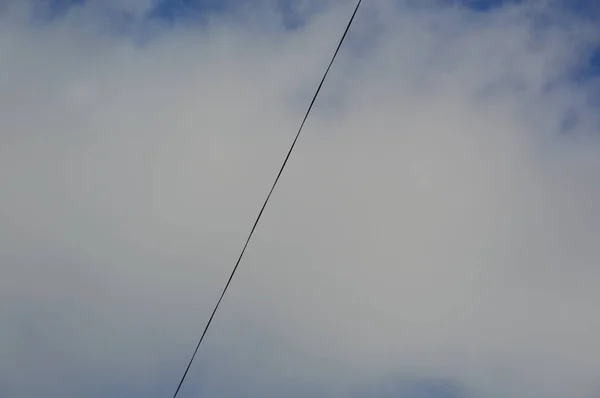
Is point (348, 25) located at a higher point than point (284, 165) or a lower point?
higher

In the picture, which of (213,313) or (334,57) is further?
(213,313)

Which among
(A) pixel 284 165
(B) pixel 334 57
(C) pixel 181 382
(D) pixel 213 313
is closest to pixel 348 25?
(B) pixel 334 57

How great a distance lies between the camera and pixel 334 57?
649 inches

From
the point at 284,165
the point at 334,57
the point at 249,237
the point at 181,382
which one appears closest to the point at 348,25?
the point at 334,57

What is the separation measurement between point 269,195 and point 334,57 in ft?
13.1

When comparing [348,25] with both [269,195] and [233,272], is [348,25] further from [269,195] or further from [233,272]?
[233,272]

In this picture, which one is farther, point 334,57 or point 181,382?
point 181,382

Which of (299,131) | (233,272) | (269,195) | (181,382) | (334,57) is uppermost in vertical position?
(334,57)

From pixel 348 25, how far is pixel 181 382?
10.2 m

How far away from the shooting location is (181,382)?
17562 mm

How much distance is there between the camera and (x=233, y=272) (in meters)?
17.7

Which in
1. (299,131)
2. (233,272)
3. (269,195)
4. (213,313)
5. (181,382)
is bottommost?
(181,382)

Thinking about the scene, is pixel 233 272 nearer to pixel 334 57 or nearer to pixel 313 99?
pixel 313 99

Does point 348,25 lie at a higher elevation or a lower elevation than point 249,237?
higher
